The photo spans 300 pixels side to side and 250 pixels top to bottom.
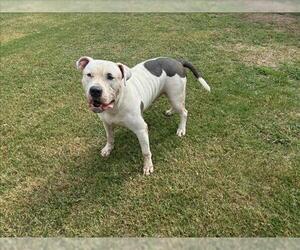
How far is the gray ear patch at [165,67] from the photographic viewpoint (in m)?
3.82

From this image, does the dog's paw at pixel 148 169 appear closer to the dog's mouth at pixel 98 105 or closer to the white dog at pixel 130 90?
the white dog at pixel 130 90

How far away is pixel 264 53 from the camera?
6102 millimetres

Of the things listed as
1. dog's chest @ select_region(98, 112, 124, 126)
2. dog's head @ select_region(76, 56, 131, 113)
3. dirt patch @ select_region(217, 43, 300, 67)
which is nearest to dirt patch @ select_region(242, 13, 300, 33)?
dirt patch @ select_region(217, 43, 300, 67)

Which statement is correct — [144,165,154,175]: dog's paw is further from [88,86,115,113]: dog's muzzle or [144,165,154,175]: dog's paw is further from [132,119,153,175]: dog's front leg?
[88,86,115,113]: dog's muzzle

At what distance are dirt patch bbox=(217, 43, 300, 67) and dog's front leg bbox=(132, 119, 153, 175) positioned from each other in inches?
109

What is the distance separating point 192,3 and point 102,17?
1.89 m

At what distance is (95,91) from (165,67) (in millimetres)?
1061

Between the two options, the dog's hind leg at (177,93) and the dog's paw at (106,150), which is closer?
the dog's hind leg at (177,93)

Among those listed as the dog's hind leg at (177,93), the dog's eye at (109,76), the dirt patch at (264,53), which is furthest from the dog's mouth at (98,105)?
the dirt patch at (264,53)

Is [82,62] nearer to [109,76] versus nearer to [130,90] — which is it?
[109,76]

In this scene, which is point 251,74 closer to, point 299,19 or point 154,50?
point 154,50

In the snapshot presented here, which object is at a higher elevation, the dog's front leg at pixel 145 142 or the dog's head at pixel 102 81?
the dog's head at pixel 102 81

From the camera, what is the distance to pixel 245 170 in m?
3.75

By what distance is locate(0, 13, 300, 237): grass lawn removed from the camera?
3.28 metres
